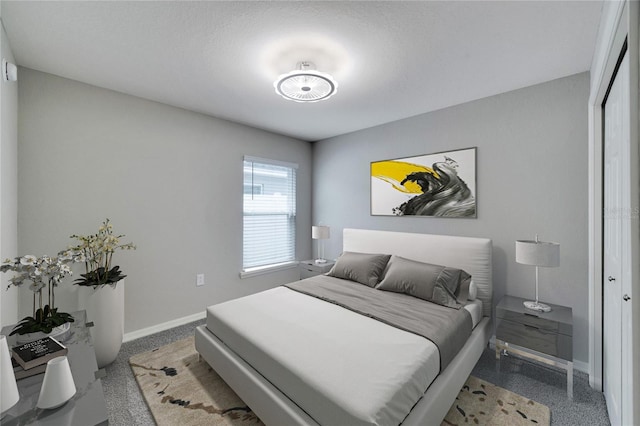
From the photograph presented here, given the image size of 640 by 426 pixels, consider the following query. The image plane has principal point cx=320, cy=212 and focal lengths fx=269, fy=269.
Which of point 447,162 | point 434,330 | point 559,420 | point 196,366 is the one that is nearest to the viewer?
point 559,420

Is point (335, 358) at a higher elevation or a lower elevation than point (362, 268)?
lower

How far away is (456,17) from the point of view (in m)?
1.63

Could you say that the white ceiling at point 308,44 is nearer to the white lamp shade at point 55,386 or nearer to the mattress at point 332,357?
the white lamp shade at point 55,386

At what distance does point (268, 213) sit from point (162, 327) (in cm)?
192

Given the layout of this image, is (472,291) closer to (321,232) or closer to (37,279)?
(321,232)

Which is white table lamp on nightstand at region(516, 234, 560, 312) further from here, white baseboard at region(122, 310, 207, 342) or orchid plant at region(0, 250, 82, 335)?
white baseboard at region(122, 310, 207, 342)

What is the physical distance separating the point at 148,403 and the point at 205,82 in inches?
103

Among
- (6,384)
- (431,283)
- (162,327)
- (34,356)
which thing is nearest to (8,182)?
(34,356)

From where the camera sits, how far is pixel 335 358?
1571 mm

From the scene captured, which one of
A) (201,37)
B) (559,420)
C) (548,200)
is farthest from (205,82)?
(559,420)

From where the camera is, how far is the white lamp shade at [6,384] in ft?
3.14

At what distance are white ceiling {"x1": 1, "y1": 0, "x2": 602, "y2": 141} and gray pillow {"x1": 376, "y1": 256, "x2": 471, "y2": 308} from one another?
1.75 metres

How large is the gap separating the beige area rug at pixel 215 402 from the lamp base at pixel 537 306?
687 millimetres

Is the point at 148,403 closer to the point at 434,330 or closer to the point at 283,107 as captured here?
the point at 434,330
